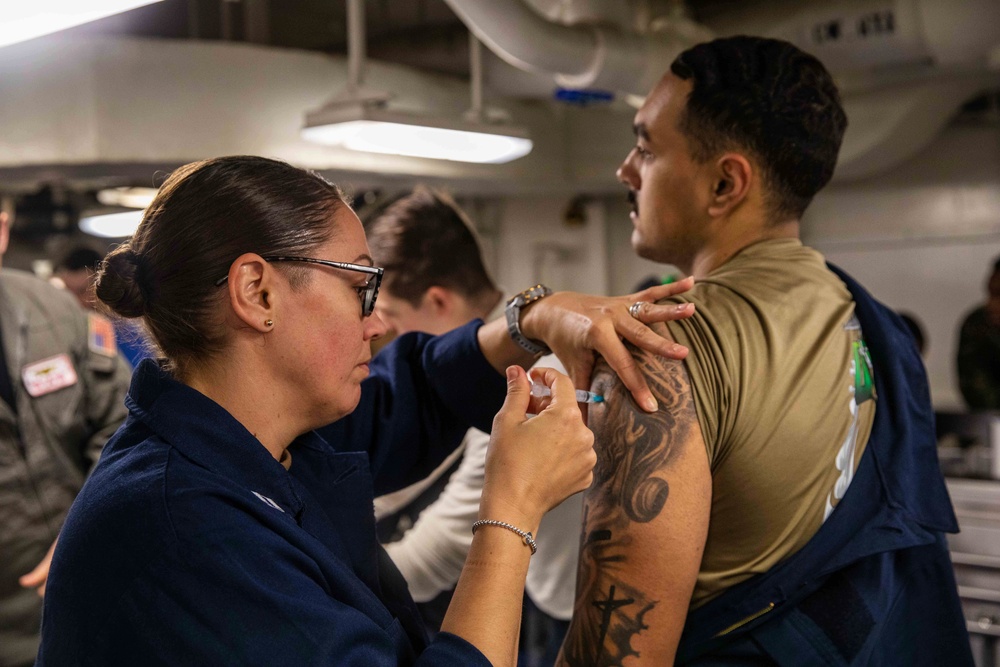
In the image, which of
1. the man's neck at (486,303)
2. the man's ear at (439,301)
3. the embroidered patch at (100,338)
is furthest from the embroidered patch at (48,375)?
the man's neck at (486,303)

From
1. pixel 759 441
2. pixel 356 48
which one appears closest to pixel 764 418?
pixel 759 441

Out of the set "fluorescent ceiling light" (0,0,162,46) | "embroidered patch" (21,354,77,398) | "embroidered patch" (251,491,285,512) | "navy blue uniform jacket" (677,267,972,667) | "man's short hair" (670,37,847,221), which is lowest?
"embroidered patch" (21,354,77,398)

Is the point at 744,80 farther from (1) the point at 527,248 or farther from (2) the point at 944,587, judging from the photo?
(1) the point at 527,248

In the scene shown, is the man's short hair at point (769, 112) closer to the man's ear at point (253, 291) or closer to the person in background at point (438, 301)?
the man's ear at point (253, 291)

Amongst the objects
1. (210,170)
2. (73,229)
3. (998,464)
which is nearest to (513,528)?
(210,170)

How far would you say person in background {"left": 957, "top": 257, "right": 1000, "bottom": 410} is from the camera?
5281 mm

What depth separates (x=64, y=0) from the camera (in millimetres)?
1409

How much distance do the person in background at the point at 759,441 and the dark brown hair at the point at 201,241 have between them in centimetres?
52

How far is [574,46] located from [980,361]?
10.1 ft

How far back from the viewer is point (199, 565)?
94 cm

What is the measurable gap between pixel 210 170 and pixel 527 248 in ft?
21.6

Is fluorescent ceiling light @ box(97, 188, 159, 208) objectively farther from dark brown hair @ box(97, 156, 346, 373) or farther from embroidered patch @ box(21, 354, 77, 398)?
dark brown hair @ box(97, 156, 346, 373)

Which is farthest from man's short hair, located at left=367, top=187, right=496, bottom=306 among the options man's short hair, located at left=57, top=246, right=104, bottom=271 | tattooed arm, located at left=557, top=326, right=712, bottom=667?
man's short hair, located at left=57, top=246, right=104, bottom=271

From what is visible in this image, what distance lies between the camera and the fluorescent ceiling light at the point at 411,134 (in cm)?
366
